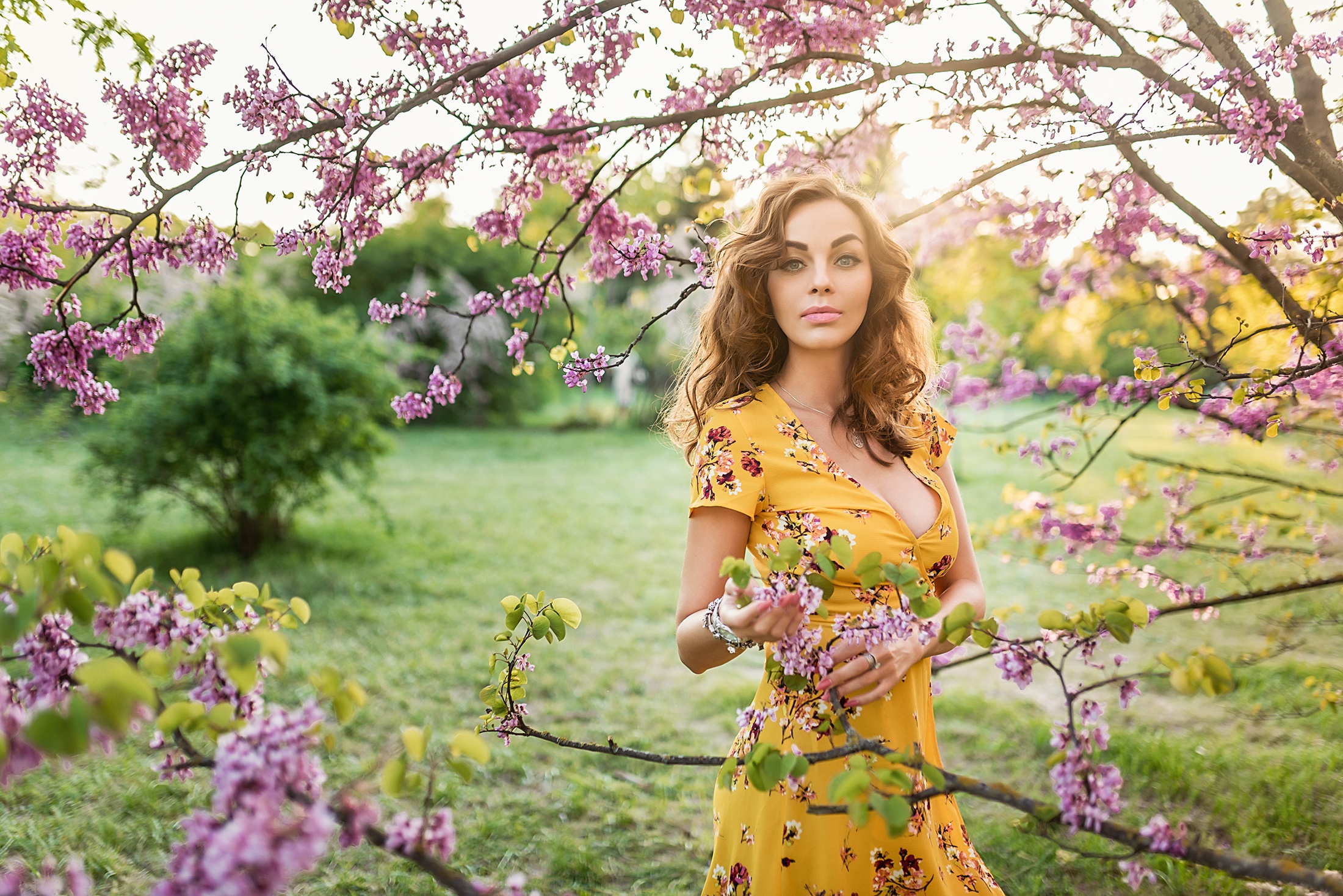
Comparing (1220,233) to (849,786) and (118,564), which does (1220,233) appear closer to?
(849,786)

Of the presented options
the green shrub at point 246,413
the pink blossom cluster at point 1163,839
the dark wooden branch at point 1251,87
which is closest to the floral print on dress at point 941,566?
the pink blossom cluster at point 1163,839

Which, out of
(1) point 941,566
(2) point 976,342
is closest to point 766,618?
(1) point 941,566

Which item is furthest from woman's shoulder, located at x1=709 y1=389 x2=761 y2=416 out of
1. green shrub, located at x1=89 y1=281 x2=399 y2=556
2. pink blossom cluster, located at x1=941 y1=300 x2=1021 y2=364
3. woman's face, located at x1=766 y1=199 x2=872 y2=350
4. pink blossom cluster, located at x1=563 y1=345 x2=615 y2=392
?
green shrub, located at x1=89 y1=281 x2=399 y2=556

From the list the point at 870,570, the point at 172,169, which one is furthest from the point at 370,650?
the point at 870,570

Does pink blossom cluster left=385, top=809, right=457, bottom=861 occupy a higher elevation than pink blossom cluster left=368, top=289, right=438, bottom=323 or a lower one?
lower

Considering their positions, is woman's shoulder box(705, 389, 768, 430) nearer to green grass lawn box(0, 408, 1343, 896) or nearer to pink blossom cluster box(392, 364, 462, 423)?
pink blossom cluster box(392, 364, 462, 423)

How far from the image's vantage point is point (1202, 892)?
2783mm

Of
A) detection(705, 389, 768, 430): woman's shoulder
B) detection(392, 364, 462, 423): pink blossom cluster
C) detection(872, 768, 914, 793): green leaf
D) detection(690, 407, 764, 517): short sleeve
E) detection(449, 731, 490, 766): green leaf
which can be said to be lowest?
detection(449, 731, 490, 766): green leaf

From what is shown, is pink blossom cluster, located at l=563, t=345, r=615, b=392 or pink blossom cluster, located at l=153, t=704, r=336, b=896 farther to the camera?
pink blossom cluster, located at l=563, t=345, r=615, b=392

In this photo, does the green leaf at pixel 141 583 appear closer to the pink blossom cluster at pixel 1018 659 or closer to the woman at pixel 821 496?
the woman at pixel 821 496

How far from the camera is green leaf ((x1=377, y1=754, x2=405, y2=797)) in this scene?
848 millimetres

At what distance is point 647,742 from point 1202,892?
2.37 m

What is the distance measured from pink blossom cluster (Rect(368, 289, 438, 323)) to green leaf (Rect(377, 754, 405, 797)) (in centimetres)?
143

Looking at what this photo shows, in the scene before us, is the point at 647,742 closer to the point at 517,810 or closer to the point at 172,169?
the point at 517,810
